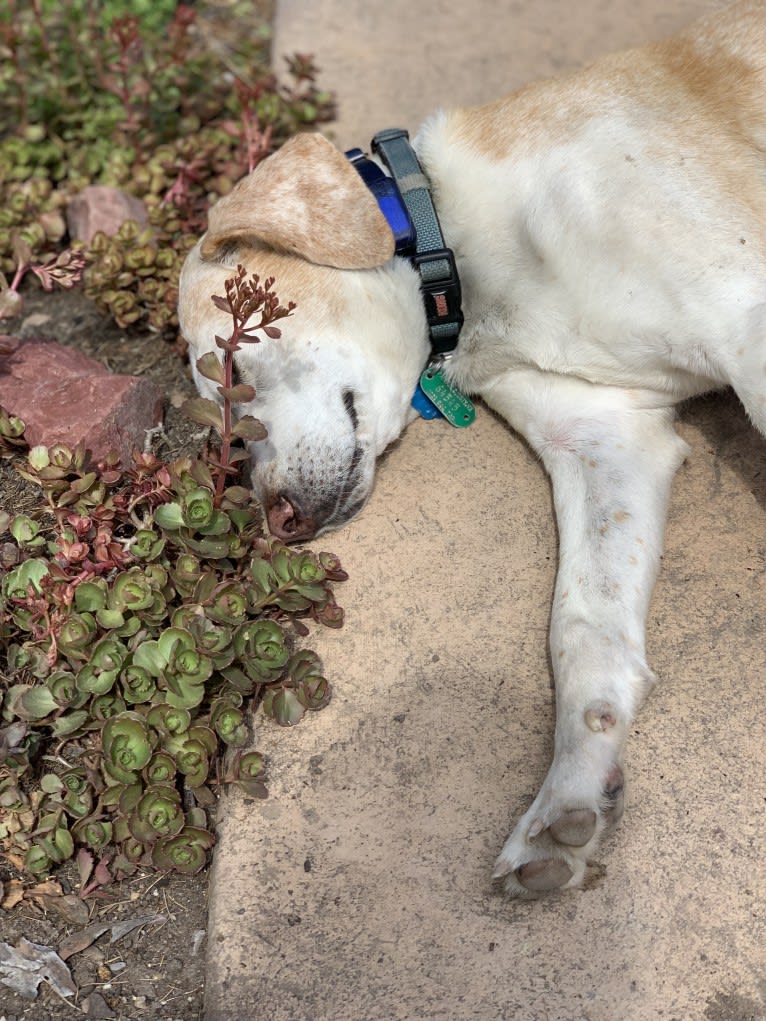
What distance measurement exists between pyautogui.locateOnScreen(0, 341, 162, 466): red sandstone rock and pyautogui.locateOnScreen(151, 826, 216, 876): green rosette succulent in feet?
3.58

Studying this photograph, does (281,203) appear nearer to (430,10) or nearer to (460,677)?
(460,677)

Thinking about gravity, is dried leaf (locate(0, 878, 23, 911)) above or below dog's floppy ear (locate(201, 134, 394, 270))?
below

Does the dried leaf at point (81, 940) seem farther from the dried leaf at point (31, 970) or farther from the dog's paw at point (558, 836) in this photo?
the dog's paw at point (558, 836)

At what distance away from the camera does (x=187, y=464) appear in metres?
2.60

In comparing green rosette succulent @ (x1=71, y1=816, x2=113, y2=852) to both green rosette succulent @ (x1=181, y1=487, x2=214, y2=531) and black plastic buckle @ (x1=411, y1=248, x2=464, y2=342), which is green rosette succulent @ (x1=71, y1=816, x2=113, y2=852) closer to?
green rosette succulent @ (x1=181, y1=487, x2=214, y2=531)

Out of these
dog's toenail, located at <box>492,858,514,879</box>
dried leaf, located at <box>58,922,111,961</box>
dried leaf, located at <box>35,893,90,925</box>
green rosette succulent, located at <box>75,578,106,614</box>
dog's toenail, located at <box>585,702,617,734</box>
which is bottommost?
dried leaf, located at <box>58,922,111,961</box>

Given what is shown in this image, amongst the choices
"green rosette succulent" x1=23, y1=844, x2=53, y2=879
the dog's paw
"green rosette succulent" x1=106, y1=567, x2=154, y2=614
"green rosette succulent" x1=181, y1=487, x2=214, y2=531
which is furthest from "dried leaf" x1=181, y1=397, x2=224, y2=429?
the dog's paw

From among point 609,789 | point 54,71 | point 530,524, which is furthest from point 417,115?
point 609,789

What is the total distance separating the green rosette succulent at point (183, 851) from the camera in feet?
6.95

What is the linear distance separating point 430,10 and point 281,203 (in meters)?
2.43

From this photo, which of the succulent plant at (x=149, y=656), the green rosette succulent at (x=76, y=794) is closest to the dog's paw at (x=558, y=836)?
the succulent plant at (x=149, y=656)

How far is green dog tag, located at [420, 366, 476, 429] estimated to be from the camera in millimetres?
2877

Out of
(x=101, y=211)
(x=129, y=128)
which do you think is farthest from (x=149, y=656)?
(x=129, y=128)

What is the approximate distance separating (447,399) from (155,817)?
1.40 meters
